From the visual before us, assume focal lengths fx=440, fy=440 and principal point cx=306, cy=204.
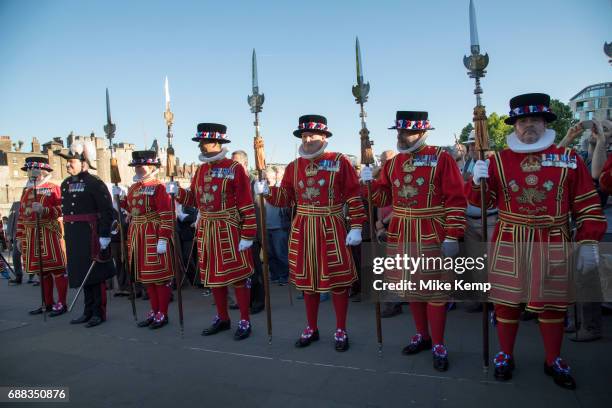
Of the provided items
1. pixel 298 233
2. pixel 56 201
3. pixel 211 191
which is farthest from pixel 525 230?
pixel 56 201

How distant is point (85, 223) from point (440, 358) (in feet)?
15.5

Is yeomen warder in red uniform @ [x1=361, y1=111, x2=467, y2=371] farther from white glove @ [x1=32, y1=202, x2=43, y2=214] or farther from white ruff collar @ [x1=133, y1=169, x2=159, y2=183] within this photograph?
white glove @ [x1=32, y1=202, x2=43, y2=214]

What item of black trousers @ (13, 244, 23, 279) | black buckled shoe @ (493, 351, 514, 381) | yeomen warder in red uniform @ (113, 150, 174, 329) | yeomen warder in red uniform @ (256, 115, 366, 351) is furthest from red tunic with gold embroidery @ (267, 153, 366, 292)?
black trousers @ (13, 244, 23, 279)

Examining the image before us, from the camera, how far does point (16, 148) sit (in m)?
57.9

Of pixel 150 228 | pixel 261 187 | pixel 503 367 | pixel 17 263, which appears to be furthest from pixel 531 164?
pixel 17 263

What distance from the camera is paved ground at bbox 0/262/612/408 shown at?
3.25 meters

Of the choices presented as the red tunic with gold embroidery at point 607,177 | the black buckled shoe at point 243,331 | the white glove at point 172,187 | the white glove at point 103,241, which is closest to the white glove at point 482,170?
the red tunic with gold embroidery at point 607,177

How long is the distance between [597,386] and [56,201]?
678 cm

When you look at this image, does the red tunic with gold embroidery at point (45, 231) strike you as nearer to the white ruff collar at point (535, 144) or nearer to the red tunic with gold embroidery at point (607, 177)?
the white ruff collar at point (535, 144)

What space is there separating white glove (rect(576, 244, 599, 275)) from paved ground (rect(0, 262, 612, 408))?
0.88 m

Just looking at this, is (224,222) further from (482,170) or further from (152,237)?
(482,170)

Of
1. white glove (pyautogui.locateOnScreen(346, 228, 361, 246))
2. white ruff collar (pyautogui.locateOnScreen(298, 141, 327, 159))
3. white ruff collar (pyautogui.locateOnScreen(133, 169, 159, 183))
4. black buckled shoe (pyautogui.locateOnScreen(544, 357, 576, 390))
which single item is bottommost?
black buckled shoe (pyautogui.locateOnScreen(544, 357, 576, 390))

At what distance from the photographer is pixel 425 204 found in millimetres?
3947

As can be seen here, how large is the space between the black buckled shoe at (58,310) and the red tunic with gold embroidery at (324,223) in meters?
4.01
